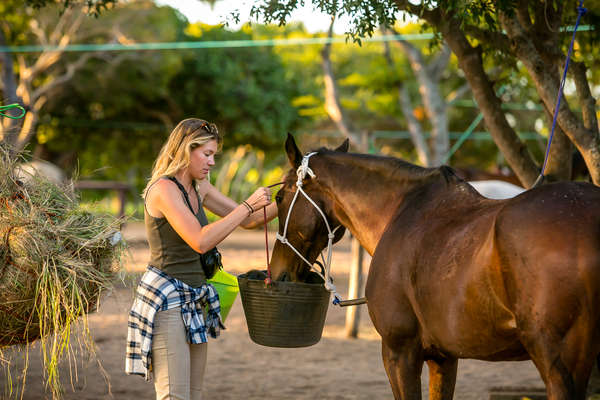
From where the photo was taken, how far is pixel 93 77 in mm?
19484

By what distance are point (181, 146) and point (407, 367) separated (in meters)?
1.53

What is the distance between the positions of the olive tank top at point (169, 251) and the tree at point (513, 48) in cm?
172

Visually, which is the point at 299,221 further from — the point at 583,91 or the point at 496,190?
the point at 496,190

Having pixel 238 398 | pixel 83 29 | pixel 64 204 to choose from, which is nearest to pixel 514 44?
pixel 64 204

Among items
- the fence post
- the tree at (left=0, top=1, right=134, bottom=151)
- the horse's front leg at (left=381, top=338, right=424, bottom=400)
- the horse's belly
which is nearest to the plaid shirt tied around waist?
the horse's front leg at (left=381, top=338, right=424, bottom=400)

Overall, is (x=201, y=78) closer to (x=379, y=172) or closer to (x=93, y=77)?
(x=93, y=77)

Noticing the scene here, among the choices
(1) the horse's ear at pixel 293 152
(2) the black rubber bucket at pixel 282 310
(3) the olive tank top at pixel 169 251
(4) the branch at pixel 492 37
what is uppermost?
(4) the branch at pixel 492 37

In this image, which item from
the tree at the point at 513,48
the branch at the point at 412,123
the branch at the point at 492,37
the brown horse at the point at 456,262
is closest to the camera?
the brown horse at the point at 456,262

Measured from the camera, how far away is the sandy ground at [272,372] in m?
5.62

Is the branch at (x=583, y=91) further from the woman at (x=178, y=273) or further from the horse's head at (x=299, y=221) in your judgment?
the woman at (x=178, y=273)

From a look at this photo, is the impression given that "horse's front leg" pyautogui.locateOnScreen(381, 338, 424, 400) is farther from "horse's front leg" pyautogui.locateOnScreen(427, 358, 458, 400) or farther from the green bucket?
the green bucket

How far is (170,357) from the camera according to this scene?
3031 mm

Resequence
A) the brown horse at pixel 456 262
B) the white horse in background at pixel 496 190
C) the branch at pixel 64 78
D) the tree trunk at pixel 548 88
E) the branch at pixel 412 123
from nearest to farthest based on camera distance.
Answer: the brown horse at pixel 456 262, the tree trunk at pixel 548 88, the white horse in background at pixel 496 190, the branch at pixel 412 123, the branch at pixel 64 78

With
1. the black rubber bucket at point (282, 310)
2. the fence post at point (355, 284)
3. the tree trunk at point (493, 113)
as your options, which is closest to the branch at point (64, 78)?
the fence post at point (355, 284)
